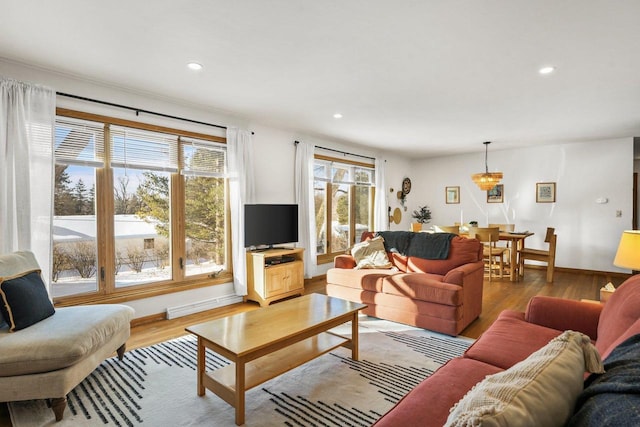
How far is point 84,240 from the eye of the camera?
11.1 feet

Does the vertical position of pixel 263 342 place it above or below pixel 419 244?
below

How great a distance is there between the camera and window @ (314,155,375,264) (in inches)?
240

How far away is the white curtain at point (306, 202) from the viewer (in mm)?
5441

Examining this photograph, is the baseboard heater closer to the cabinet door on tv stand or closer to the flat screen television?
the cabinet door on tv stand

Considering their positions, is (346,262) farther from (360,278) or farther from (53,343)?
(53,343)

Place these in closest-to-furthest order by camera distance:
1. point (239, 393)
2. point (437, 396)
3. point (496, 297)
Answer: point (437, 396) < point (239, 393) < point (496, 297)

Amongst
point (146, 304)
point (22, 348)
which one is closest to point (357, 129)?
point (146, 304)

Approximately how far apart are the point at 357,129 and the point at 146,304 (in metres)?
3.85

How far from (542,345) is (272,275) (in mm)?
3199

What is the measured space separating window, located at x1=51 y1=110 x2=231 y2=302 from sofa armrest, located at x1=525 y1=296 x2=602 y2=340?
11.7 ft

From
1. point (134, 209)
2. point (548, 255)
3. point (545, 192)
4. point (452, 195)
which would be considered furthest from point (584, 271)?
point (134, 209)

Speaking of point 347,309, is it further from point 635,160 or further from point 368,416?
point 635,160

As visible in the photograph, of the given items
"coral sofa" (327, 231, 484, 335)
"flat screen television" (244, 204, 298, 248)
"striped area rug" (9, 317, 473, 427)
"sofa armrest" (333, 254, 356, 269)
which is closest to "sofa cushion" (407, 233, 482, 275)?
"coral sofa" (327, 231, 484, 335)

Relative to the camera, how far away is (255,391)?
2.33 metres
